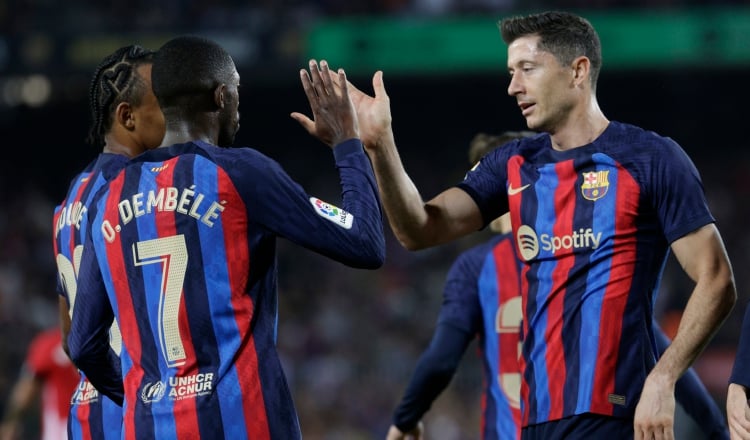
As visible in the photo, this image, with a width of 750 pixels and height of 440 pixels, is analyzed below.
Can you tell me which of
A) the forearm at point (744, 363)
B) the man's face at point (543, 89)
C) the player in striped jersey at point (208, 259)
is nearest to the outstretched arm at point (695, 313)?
the forearm at point (744, 363)

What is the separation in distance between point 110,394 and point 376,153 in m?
1.24

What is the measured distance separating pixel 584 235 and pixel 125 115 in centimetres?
179

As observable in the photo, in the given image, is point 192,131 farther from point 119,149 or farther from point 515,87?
point 515,87

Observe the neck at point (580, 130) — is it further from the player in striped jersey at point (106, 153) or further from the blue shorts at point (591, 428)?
the player in striped jersey at point (106, 153)

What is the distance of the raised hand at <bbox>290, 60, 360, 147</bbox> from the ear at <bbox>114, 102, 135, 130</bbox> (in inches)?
40.3

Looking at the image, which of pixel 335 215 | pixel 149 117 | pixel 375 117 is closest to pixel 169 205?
pixel 335 215

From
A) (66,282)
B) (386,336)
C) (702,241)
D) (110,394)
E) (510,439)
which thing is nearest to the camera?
(702,241)

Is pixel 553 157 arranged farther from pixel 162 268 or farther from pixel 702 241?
pixel 162 268

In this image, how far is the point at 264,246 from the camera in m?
3.59

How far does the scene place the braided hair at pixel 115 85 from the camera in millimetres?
4543

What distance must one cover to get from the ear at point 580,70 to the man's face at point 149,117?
5.05ft

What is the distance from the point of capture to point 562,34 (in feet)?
14.1

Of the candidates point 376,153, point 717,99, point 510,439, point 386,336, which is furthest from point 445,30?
point 376,153

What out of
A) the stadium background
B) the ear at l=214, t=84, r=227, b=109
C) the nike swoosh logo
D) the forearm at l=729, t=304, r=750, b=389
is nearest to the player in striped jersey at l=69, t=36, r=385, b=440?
the ear at l=214, t=84, r=227, b=109
